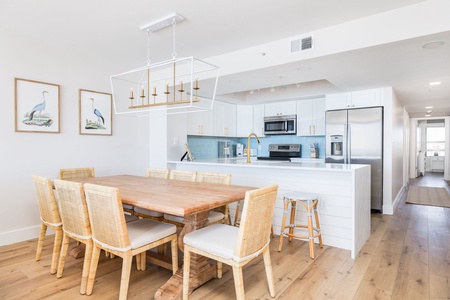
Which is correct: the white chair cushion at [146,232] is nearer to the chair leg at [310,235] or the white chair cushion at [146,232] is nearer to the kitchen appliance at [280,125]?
the chair leg at [310,235]

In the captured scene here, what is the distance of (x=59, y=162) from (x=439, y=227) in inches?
207

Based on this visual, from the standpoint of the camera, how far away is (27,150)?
10.7 ft

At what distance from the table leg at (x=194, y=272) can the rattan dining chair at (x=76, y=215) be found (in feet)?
2.00

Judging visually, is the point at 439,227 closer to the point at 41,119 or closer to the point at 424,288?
the point at 424,288

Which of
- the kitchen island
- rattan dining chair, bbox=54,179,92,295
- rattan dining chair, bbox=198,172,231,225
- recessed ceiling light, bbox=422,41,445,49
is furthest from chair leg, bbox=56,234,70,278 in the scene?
recessed ceiling light, bbox=422,41,445,49

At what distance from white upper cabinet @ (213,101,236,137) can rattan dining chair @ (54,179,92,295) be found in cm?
377

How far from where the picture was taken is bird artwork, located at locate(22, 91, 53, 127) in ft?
10.7

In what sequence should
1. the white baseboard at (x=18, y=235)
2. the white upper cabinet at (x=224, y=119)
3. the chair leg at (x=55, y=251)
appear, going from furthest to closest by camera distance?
1. the white upper cabinet at (x=224, y=119)
2. the white baseboard at (x=18, y=235)
3. the chair leg at (x=55, y=251)

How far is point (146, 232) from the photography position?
2.10 meters

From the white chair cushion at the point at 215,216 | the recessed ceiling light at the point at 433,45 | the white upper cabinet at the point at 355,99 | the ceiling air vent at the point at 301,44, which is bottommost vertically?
the white chair cushion at the point at 215,216

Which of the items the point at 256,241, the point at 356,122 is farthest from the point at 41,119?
the point at 356,122

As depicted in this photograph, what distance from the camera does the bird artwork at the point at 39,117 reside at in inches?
129

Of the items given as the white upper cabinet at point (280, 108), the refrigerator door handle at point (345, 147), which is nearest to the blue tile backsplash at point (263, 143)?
the white upper cabinet at point (280, 108)

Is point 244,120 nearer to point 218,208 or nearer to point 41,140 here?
point 218,208
